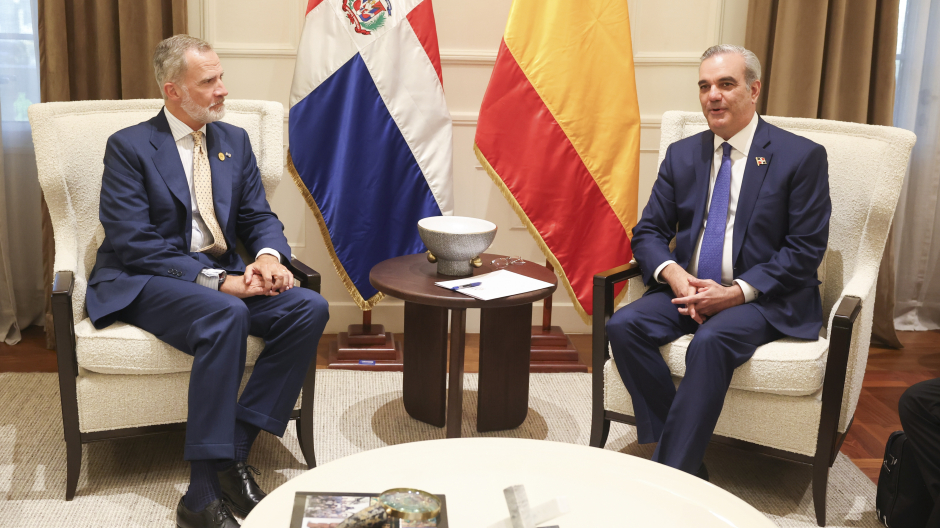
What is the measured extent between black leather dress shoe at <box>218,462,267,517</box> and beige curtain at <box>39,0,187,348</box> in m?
1.85

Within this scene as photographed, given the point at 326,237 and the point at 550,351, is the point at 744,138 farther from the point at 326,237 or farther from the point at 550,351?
the point at 326,237

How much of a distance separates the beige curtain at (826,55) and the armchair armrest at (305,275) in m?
2.24

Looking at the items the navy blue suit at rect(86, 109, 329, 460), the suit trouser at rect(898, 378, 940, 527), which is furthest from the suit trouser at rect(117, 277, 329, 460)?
the suit trouser at rect(898, 378, 940, 527)

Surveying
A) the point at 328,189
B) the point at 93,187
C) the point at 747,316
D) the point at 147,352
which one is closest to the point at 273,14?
the point at 328,189

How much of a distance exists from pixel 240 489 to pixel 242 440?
0.48 ft

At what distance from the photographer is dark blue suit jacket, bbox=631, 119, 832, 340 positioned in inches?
99.0

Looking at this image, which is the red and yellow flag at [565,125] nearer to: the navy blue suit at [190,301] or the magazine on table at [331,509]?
the navy blue suit at [190,301]

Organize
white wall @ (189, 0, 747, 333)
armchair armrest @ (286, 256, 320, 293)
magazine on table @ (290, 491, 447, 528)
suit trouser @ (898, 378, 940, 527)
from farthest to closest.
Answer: white wall @ (189, 0, 747, 333)
armchair armrest @ (286, 256, 320, 293)
suit trouser @ (898, 378, 940, 527)
magazine on table @ (290, 491, 447, 528)

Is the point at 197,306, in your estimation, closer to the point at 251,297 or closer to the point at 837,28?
the point at 251,297

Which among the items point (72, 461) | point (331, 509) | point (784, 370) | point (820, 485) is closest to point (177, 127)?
point (72, 461)

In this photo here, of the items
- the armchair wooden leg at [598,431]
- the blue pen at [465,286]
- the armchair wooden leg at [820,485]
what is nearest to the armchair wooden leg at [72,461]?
the blue pen at [465,286]

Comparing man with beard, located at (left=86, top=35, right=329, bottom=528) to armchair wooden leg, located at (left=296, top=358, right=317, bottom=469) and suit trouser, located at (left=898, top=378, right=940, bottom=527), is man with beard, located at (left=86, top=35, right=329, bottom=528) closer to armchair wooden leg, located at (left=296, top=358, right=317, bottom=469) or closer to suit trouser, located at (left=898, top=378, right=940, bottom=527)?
armchair wooden leg, located at (left=296, top=358, right=317, bottom=469)

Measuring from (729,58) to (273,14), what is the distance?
2042 mm

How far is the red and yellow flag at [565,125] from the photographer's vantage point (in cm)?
327
